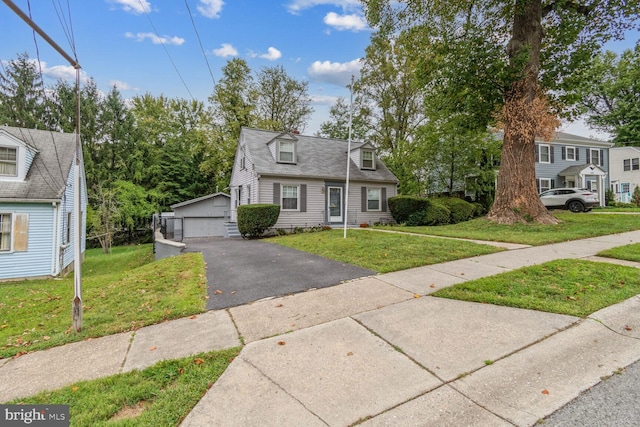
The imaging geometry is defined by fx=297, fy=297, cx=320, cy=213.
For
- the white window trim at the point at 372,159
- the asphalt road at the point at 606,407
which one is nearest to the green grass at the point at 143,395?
the asphalt road at the point at 606,407

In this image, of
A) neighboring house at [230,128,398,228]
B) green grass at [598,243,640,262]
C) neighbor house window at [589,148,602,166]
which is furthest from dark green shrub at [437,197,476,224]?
neighbor house window at [589,148,602,166]

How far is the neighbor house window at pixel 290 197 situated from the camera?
1452cm

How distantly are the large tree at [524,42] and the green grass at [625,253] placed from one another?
13.7ft

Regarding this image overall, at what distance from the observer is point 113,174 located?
23750 mm

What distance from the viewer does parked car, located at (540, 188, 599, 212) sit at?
1689 centimetres

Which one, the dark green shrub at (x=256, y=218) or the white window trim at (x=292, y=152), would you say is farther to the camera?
the white window trim at (x=292, y=152)

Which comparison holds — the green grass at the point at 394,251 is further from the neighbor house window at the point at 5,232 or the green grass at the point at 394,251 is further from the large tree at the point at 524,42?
the neighbor house window at the point at 5,232

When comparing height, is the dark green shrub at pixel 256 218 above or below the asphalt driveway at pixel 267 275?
above

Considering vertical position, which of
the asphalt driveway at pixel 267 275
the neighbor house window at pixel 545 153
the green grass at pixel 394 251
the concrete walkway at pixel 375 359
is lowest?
the concrete walkway at pixel 375 359

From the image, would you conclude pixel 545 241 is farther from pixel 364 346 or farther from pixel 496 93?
pixel 364 346

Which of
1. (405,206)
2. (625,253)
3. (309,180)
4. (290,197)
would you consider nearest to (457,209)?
(405,206)

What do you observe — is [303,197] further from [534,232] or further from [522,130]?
[534,232]

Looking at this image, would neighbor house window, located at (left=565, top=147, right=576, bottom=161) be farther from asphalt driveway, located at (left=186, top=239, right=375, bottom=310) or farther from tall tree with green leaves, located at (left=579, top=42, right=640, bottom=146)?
asphalt driveway, located at (left=186, top=239, right=375, bottom=310)

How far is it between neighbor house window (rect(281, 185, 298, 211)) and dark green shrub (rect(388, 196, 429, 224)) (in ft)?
17.0
